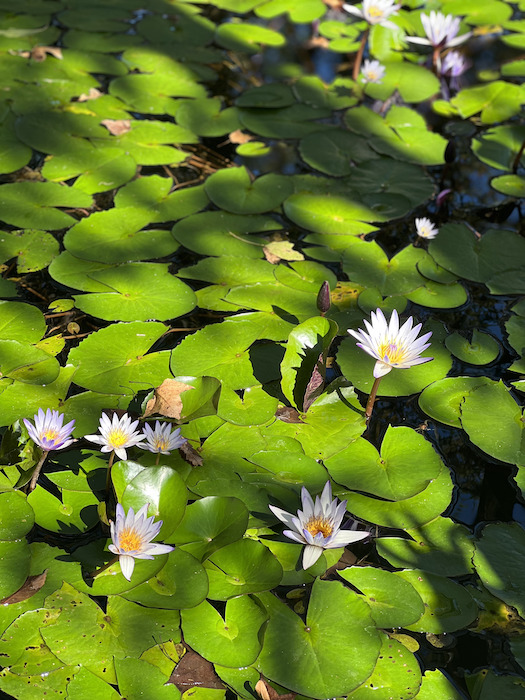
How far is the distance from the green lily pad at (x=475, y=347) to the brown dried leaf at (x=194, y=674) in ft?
4.48

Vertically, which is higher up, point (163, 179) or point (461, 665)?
point (163, 179)

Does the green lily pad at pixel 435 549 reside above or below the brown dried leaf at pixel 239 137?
below

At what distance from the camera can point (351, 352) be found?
2.38 meters

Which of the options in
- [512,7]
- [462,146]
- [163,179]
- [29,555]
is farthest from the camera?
[512,7]

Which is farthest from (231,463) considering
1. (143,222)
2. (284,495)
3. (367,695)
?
(143,222)

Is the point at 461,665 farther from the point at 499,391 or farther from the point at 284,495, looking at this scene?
the point at 499,391

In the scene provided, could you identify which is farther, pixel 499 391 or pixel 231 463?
pixel 499 391

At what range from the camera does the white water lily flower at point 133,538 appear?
1580 millimetres

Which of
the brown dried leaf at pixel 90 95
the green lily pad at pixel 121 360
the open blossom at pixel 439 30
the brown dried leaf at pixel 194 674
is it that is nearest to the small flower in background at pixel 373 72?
the open blossom at pixel 439 30

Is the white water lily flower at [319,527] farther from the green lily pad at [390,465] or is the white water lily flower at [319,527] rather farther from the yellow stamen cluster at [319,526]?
the green lily pad at [390,465]

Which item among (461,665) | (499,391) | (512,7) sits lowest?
(461,665)

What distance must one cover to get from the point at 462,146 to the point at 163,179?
163 centimetres

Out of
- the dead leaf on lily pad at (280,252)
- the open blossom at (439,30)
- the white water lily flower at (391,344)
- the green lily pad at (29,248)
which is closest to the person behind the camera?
the white water lily flower at (391,344)

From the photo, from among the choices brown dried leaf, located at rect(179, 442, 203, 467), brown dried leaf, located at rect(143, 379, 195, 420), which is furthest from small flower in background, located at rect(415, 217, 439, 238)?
brown dried leaf, located at rect(179, 442, 203, 467)
